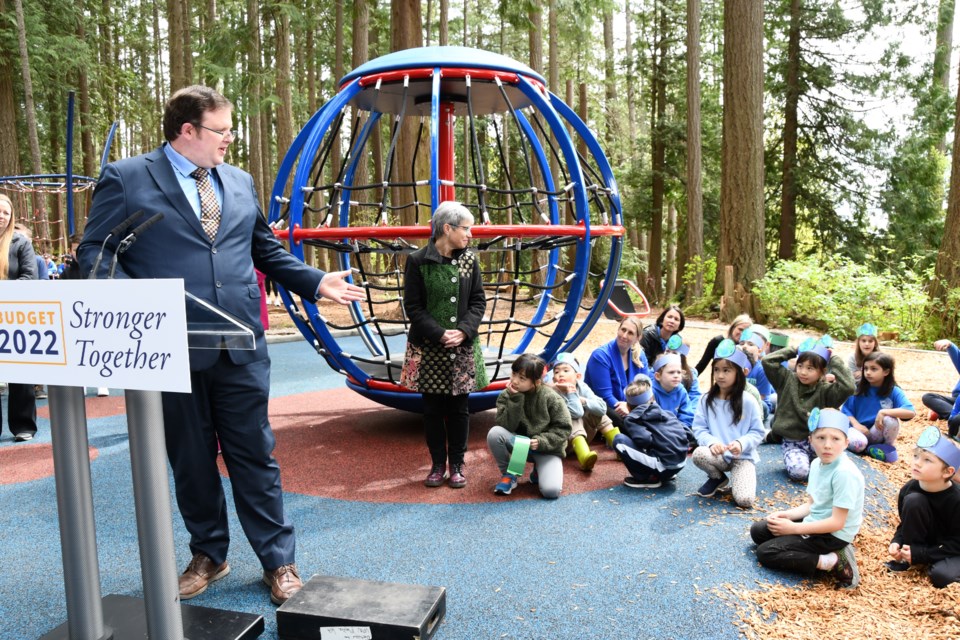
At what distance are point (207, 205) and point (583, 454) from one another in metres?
2.59

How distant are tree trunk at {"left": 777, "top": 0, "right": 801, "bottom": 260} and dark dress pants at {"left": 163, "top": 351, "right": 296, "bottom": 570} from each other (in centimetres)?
1541

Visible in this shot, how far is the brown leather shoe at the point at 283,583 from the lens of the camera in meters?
2.56

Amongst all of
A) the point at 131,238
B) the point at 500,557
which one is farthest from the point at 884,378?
→ the point at 131,238

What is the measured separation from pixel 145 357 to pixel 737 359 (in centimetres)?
315

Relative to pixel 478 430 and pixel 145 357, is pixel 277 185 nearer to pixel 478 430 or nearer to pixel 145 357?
pixel 478 430

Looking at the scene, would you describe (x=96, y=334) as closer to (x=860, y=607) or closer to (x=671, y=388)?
(x=860, y=607)

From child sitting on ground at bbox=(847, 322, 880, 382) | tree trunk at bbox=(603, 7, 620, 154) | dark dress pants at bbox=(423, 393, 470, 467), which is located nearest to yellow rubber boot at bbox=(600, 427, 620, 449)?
dark dress pants at bbox=(423, 393, 470, 467)

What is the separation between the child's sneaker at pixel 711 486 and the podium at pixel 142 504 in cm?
242

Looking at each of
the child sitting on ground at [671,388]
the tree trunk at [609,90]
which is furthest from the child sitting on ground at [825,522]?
the tree trunk at [609,90]

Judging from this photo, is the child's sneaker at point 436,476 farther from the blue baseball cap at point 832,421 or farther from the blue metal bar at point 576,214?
the blue baseball cap at point 832,421

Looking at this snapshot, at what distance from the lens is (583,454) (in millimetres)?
4164

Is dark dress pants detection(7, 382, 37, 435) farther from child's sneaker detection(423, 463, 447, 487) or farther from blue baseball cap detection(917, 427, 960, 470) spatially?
blue baseball cap detection(917, 427, 960, 470)

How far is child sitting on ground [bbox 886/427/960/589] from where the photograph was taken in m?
2.78

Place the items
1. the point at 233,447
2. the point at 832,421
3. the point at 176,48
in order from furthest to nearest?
the point at 176,48 → the point at 832,421 → the point at 233,447
